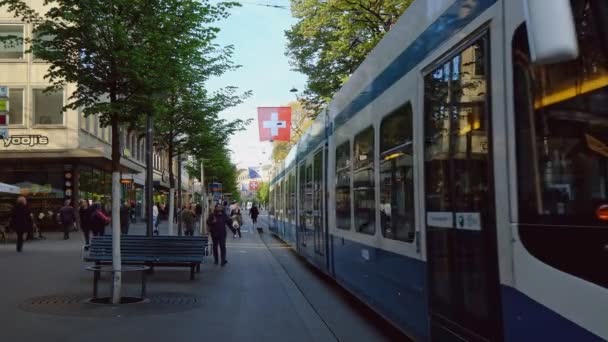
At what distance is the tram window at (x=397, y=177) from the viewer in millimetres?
6035

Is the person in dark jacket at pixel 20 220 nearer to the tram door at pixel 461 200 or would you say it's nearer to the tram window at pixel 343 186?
the tram window at pixel 343 186

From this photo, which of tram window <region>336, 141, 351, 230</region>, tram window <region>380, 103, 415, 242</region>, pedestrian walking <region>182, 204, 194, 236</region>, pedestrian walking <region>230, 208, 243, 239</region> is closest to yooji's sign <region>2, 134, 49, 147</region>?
pedestrian walking <region>230, 208, 243, 239</region>

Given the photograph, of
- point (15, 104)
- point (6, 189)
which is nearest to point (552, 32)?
point (6, 189)

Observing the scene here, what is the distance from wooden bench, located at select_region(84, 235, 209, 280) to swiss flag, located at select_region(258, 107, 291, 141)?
11641 mm

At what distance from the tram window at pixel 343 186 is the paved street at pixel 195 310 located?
1.36m

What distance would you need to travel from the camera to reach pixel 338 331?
8.52m

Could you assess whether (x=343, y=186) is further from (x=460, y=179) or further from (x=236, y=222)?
(x=236, y=222)

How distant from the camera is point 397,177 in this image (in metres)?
6.50

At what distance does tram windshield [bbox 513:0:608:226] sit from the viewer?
9.92 feet

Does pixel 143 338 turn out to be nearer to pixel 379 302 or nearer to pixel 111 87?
pixel 379 302

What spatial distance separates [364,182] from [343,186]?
5.77ft

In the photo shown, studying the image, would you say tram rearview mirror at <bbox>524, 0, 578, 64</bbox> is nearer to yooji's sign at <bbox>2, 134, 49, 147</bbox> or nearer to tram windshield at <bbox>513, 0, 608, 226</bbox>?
tram windshield at <bbox>513, 0, 608, 226</bbox>

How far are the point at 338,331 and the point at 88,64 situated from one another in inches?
224

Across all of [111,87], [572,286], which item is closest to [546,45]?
[572,286]
